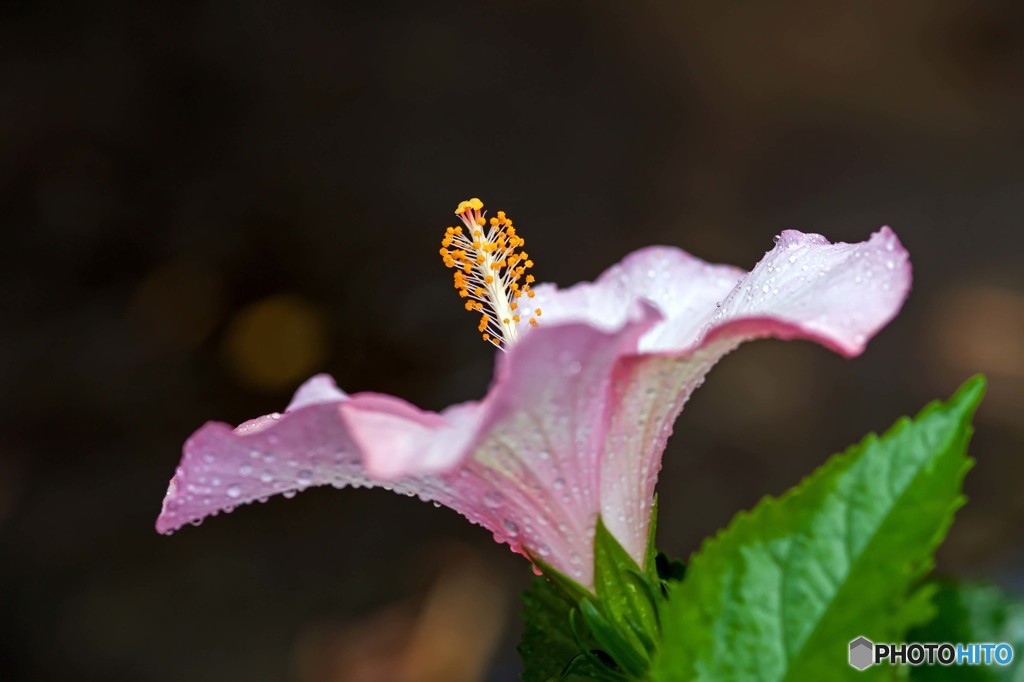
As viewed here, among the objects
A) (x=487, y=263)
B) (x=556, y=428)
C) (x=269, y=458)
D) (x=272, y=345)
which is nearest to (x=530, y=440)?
(x=556, y=428)

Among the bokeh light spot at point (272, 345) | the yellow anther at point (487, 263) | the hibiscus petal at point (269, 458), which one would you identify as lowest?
the hibiscus petal at point (269, 458)

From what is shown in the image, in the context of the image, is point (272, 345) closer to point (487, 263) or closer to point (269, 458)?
point (487, 263)

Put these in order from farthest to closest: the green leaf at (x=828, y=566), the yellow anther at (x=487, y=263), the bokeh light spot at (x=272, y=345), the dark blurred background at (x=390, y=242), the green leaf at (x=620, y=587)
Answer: the bokeh light spot at (x=272, y=345), the dark blurred background at (x=390, y=242), the yellow anther at (x=487, y=263), the green leaf at (x=620, y=587), the green leaf at (x=828, y=566)

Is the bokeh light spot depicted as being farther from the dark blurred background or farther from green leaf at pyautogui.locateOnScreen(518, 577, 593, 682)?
green leaf at pyautogui.locateOnScreen(518, 577, 593, 682)

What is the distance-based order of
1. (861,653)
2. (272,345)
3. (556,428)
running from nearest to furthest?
(861,653) < (556,428) < (272,345)

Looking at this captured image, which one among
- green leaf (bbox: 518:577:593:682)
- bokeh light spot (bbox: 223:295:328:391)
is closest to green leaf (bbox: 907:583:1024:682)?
green leaf (bbox: 518:577:593:682)

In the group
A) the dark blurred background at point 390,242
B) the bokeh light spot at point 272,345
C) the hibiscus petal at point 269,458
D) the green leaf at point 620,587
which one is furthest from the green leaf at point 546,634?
the bokeh light spot at point 272,345

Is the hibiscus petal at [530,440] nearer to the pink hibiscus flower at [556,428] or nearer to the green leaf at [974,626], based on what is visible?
the pink hibiscus flower at [556,428]
